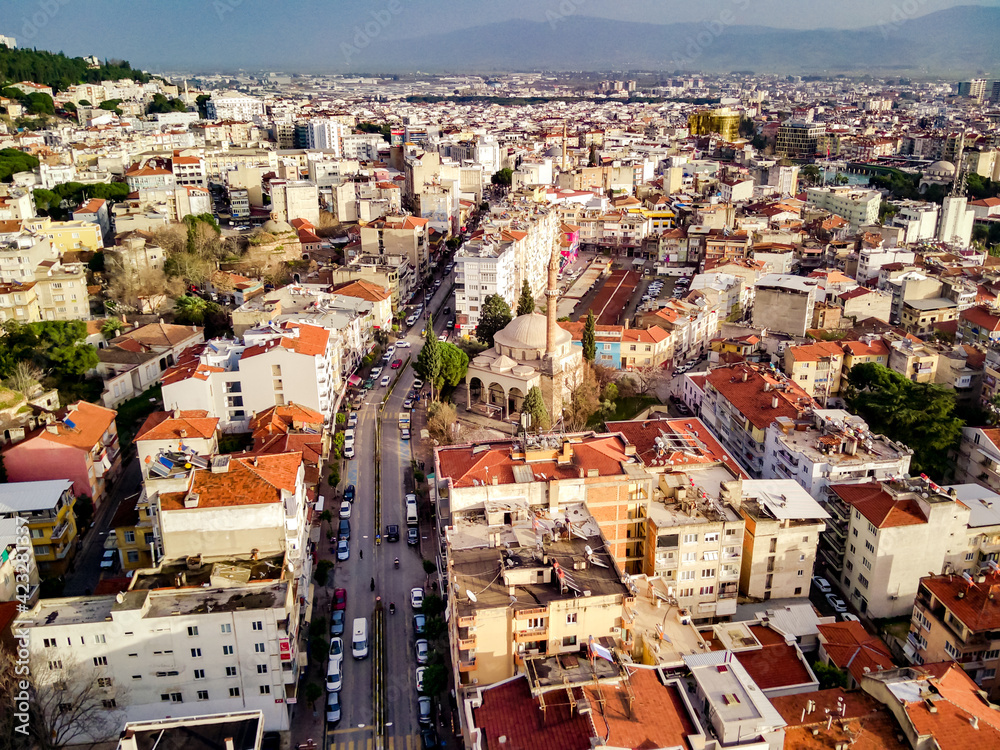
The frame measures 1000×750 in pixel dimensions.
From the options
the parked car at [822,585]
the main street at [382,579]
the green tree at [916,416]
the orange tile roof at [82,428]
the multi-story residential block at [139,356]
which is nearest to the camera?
the main street at [382,579]

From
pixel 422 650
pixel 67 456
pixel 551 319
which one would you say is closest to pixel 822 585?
pixel 422 650

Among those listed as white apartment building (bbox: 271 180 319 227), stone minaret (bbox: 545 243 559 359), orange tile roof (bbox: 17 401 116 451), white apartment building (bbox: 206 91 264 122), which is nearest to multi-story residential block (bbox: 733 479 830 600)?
stone minaret (bbox: 545 243 559 359)

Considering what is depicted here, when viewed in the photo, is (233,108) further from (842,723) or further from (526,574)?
(842,723)

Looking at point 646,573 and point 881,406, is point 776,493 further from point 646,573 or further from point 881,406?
point 881,406

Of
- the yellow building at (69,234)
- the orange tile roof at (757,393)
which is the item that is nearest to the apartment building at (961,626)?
the orange tile roof at (757,393)

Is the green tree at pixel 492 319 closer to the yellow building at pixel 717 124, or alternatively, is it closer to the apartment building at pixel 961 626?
the apartment building at pixel 961 626

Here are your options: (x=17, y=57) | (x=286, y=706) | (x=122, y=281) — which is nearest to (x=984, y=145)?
(x=122, y=281)
